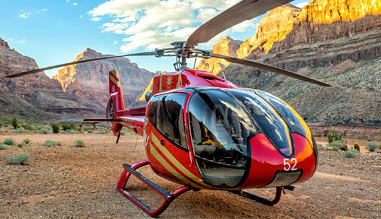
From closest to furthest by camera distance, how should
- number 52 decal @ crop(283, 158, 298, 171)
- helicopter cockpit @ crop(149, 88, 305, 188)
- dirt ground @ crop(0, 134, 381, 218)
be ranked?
number 52 decal @ crop(283, 158, 298, 171) → helicopter cockpit @ crop(149, 88, 305, 188) → dirt ground @ crop(0, 134, 381, 218)

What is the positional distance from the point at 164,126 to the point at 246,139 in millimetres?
1598

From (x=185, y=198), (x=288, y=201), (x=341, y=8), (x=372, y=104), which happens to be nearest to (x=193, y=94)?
(x=185, y=198)

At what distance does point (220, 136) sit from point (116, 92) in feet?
26.9

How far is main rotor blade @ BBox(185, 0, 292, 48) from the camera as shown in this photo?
3498mm

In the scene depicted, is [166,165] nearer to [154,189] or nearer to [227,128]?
[154,189]

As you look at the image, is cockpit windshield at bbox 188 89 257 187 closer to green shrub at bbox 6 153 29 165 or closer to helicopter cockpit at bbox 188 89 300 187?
helicopter cockpit at bbox 188 89 300 187

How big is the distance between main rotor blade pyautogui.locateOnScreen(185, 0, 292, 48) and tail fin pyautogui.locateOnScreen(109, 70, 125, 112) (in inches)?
250

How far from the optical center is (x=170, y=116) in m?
4.51

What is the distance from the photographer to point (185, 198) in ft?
18.2

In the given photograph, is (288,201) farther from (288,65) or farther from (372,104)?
(288,65)

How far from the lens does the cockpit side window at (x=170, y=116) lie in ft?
13.8

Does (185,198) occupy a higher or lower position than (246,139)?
lower

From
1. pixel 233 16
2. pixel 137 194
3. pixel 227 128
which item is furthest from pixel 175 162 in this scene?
pixel 233 16

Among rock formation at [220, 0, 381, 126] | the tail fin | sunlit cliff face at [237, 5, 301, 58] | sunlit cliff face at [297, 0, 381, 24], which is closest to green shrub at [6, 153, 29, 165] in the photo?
the tail fin
